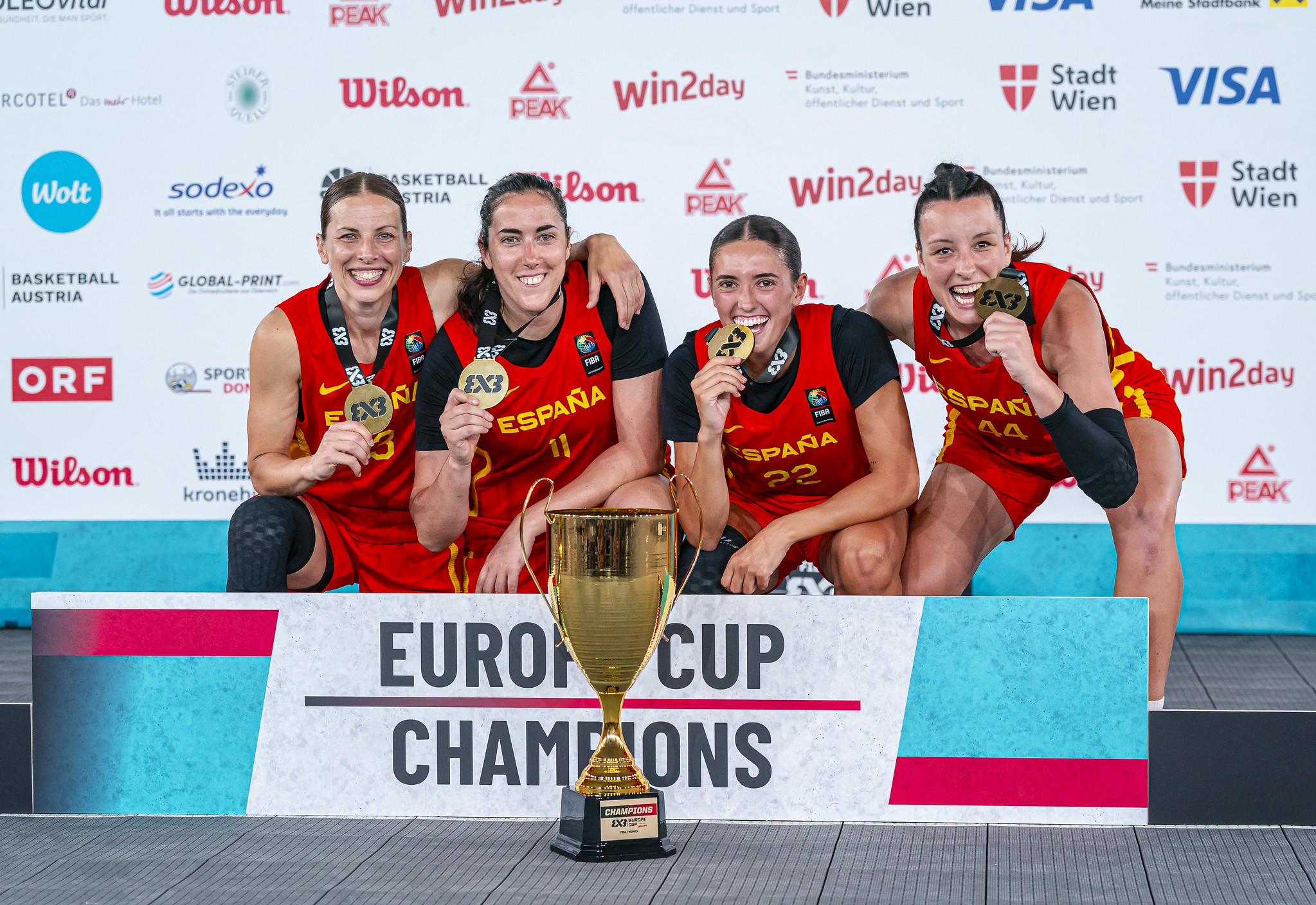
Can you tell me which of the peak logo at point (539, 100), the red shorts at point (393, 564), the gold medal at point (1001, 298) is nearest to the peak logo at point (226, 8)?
the peak logo at point (539, 100)

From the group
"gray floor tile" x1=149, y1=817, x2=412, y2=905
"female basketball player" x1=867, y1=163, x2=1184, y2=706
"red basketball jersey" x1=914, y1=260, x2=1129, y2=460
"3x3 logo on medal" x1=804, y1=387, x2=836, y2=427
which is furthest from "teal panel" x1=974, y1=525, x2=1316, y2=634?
"gray floor tile" x1=149, y1=817, x2=412, y2=905

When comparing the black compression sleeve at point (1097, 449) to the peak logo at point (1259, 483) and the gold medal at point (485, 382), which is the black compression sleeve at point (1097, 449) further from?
the peak logo at point (1259, 483)

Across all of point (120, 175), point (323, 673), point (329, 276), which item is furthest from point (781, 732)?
point (120, 175)

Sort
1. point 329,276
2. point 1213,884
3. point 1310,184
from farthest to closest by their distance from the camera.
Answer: point 1310,184
point 329,276
point 1213,884

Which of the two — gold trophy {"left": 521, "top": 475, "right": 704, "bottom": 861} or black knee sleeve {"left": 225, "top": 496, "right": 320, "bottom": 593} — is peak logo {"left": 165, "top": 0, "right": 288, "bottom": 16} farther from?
gold trophy {"left": 521, "top": 475, "right": 704, "bottom": 861}

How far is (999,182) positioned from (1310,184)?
1114mm

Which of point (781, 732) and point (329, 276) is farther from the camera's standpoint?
point (329, 276)

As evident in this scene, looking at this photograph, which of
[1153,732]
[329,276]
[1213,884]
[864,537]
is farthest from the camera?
[329,276]

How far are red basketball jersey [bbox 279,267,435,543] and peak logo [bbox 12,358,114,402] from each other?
2245mm

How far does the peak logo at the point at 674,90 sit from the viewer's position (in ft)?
15.2

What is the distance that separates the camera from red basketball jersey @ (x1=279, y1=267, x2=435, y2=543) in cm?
286

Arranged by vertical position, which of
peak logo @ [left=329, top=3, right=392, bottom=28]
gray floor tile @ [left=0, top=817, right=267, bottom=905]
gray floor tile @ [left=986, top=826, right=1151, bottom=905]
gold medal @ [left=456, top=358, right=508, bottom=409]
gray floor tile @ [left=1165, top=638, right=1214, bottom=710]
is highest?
peak logo @ [left=329, top=3, right=392, bottom=28]

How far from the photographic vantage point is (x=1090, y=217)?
4.56 metres

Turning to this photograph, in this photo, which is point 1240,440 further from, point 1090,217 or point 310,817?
point 310,817
